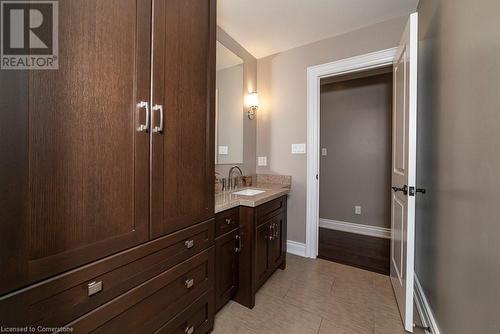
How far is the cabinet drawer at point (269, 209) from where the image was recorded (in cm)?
169

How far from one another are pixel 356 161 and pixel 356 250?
133 centimetres

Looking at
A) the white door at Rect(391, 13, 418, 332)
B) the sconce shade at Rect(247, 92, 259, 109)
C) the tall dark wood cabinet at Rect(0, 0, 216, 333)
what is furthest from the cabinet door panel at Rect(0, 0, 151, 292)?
the sconce shade at Rect(247, 92, 259, 109)

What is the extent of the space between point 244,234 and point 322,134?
8.42 feet

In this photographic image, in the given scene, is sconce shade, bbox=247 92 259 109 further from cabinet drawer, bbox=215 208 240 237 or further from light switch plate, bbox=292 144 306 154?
cabinet drawer, bbox=215 208 240 237

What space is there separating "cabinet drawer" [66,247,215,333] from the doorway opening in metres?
1.96

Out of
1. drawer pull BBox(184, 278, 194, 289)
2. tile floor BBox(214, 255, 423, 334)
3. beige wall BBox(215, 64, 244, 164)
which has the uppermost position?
beige wall BBox(215, 64, 244, 164)

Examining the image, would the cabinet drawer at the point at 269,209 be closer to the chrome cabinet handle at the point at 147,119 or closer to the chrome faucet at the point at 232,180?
the chrome faucet at the point at 232,180

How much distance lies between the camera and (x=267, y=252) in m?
1.86

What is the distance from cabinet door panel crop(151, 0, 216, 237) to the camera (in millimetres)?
981

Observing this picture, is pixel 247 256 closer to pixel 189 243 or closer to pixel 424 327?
pixel 189 243

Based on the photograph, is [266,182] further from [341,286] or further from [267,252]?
[341,286]

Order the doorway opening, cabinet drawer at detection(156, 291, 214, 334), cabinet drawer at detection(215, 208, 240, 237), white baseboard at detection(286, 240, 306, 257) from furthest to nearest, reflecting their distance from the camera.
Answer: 1. the doorway opening
2. white baseboard at detection(286, 240, 306, 257)
3. cabinet drawer at detection(215, 208, 240, 237)
4. cabinet drawer at detection(156, 291, 214, 334)

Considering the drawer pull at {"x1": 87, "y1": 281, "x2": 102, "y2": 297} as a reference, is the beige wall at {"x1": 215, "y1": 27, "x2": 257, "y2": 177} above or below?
above

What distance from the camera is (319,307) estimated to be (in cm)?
164
